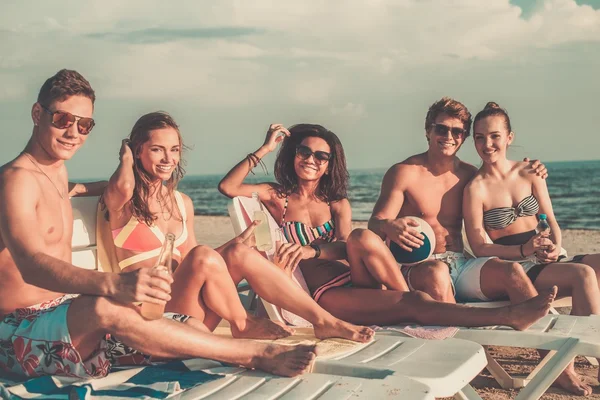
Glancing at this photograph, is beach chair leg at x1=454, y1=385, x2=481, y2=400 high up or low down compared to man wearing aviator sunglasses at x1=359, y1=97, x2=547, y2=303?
down

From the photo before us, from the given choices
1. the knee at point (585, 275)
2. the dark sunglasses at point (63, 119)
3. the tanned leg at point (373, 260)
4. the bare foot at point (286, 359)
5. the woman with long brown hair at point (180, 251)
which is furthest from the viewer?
the knee at point (585, 275)

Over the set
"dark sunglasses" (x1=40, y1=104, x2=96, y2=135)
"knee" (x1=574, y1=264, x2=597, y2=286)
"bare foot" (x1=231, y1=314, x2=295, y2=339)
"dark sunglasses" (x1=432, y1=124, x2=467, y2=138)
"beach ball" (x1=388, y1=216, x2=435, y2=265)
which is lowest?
"bare foot" (x1=231, y1=314, x2=295, y2=339)

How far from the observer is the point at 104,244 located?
4.29m

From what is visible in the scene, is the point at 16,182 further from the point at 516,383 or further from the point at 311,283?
the point at 516,383

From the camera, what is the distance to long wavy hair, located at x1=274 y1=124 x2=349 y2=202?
5203 millimetres

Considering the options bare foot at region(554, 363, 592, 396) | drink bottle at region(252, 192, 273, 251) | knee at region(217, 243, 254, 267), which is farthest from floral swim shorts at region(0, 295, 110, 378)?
Answer: bare foot at region(554, 363, 592, 396)

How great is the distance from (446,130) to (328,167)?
2.92 ft

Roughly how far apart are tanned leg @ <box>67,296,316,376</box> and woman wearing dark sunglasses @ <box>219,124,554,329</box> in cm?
127

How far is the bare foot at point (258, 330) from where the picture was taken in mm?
3977

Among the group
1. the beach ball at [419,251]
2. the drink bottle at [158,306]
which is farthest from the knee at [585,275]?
the drink bottle at [158,306]

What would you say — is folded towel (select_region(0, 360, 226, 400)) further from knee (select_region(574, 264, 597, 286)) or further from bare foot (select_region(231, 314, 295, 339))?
knee (select_region(574, 264, 597, 286))

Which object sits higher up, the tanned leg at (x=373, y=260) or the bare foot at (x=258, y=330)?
the tanned leg at (x=373, y=260)

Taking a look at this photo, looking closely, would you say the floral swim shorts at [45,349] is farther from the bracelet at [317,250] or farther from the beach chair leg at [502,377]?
the beach chair leg at [502,377]

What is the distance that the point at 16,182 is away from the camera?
3.21m
